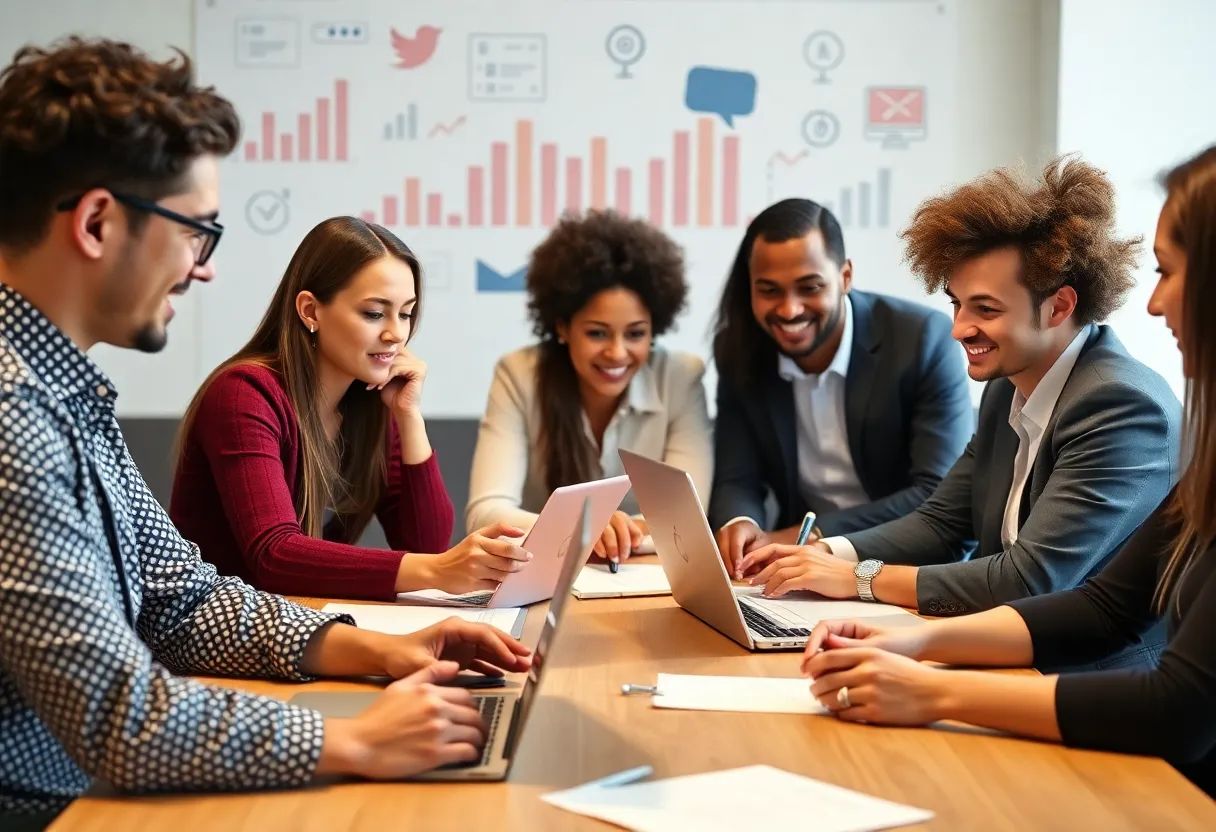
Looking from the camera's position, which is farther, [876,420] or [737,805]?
[876,420]

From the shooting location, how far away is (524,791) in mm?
1062

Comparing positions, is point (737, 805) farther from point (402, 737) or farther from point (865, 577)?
point (865, 577)

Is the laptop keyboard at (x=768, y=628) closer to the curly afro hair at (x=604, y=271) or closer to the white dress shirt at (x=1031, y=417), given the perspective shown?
the white dress shirt at (x=1031, y=417)

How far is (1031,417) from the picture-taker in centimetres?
196

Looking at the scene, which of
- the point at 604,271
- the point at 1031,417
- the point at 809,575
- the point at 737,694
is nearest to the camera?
the point at 737,694

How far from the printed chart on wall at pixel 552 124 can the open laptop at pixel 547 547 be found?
79.3 inches

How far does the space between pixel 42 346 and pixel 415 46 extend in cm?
280

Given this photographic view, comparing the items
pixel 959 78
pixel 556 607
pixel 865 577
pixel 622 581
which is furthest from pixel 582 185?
pixel 556 607

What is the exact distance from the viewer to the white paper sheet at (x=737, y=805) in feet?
3.22

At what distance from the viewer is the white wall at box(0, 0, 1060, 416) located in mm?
3699

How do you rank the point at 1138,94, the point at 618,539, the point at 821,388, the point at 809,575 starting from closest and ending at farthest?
the point at 809,575 → the point at 618,539 → the point at 821,388 → the point at 1138,94

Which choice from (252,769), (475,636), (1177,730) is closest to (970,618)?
(1177,730)

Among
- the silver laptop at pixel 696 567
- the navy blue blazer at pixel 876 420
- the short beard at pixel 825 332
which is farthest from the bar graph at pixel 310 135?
the silver laptop at pixel 696 567

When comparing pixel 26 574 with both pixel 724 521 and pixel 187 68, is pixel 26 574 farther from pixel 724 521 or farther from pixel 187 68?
pixel 724 521
